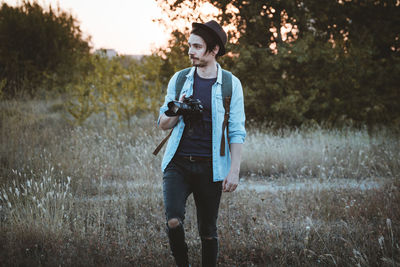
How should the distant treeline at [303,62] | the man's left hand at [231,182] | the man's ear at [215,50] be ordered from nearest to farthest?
1. the man's left hand at [231,182]
2. the man's ear at [215,50]
3. the distant treeline at [303,62]

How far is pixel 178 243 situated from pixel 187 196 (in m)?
0.37

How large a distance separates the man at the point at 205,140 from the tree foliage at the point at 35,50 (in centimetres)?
1359

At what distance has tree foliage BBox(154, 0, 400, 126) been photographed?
920 centimetres

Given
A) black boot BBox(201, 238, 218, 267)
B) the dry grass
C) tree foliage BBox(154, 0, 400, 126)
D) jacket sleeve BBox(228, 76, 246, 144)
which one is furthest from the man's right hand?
tree foliage BBox(154, 0, 400, 126)

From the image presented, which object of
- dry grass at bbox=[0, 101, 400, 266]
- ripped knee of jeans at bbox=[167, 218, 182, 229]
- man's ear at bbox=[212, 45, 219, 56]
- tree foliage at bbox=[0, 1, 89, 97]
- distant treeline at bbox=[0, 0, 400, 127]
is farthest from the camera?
tree foliage at bbox=[0, 1, 89, 97]

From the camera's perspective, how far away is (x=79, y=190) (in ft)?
17.9

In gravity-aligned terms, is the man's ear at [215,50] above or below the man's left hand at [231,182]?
above

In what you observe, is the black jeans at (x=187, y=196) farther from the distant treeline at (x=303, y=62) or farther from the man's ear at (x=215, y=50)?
the distant treeline at (x=303, y=62)

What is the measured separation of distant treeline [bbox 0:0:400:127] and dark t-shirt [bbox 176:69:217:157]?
653 centimetres

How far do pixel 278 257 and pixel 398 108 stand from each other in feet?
26.9

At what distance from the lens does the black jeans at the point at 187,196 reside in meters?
2.58

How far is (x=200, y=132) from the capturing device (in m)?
2.76

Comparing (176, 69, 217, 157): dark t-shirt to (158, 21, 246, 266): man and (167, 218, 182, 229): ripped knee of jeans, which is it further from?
(167, 218, 182, 229): ripped knee of jeans

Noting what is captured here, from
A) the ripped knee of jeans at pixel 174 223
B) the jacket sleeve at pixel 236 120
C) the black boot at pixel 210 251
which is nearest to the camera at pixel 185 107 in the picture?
the jacket sleeve at pixel 236 120
